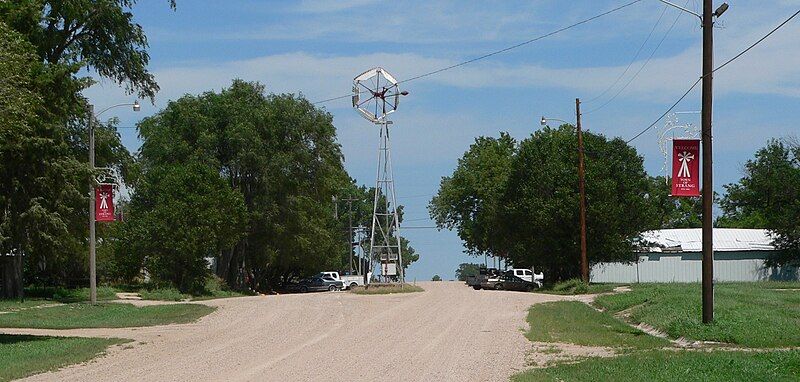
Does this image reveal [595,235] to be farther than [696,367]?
→ Yes

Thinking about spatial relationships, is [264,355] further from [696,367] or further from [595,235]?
[595,235]

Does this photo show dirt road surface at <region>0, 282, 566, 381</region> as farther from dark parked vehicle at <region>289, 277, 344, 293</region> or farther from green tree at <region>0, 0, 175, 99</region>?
dark parked vehicle at <region>289, 277, 344, 293</region>

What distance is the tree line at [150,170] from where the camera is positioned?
93.2 ft

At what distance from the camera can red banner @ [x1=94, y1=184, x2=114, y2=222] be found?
3981 centimetres

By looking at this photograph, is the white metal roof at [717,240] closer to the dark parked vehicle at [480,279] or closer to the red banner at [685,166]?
the dark parked vehicle at [480,279]

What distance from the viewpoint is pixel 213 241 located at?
182 ft

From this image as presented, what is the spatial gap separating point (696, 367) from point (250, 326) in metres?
16.4

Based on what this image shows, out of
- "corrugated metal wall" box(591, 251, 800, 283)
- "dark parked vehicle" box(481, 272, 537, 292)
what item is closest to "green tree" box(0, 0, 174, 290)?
"dark parked vehicle" box(481, 272, 537, 292)

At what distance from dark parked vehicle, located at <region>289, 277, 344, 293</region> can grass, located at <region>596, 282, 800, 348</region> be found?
48149 mm

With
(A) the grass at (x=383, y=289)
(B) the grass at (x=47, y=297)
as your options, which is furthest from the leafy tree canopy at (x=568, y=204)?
(B) the grass at (x=47, y=297)

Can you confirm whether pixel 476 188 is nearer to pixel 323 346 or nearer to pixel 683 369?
pixel 323 346

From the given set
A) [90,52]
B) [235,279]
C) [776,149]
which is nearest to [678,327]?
[90,52]

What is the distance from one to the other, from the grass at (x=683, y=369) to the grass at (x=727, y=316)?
3391 mm

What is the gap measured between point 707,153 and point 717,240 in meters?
59.0
